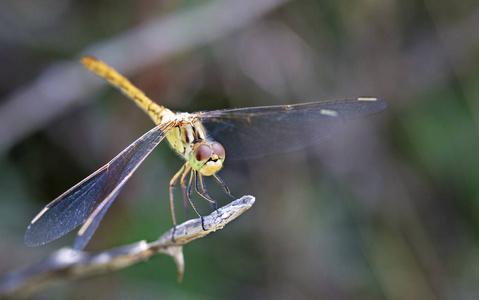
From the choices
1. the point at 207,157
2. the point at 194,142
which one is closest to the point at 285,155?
the point at 194,142

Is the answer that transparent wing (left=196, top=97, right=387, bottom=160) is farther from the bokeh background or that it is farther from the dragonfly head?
the bokeh background

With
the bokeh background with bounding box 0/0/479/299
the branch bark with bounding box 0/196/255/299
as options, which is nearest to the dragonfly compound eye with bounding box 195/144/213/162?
the branch bark with bounding box 0/196/255/299

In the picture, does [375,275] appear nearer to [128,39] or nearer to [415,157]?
[415,157]

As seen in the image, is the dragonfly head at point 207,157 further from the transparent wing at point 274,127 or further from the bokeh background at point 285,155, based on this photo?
the bokeh background at point 285,155

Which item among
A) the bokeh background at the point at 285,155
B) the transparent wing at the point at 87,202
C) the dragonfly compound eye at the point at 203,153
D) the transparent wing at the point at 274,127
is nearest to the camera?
the transparent wing at the point at 87,202

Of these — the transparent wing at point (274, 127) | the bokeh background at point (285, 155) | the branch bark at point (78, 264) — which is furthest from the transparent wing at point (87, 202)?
the bokeh background at point (285, 155)

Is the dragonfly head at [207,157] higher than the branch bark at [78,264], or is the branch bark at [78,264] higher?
the dragonfly head at [207,157]

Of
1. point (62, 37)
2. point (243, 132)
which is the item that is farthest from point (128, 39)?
point (243, 132)
